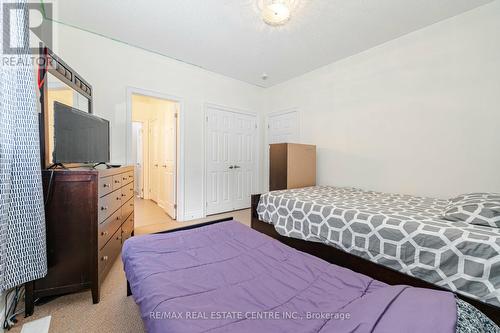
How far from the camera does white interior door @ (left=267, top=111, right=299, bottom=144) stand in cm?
398

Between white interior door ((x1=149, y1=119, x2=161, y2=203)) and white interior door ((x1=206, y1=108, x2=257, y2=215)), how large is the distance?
1509 mm

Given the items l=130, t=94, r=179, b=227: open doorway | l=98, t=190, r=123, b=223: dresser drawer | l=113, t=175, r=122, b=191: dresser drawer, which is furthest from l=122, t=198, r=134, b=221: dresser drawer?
l=130, t=94, r=179, b=227: open doorway

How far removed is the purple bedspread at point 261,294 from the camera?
59 centimetres

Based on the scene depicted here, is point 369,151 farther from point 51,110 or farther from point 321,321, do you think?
point 51,110

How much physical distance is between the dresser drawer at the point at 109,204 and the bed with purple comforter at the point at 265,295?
0.44 m

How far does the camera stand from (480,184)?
2.09 metres

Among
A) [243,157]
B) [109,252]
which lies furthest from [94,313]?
[243,157]

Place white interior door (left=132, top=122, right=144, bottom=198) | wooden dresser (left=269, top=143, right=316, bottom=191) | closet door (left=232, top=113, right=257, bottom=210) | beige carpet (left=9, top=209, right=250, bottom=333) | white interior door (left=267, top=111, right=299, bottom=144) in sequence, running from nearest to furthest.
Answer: beige carpet (left=9, top=209, right=250, bottom=333) → wooden dresser (left=269, top=143, right=316, bottom=191) → white interior door (left=267, top=111, right=299, bottom=144) → closet door (left=232, top=113, right=257, bottom=210) → white interior door (left=132, top=122, right=144, bottom=198)

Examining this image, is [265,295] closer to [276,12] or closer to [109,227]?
[109,227]

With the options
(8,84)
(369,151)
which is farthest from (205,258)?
(369,151)

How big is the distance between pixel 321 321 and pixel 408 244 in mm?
1110

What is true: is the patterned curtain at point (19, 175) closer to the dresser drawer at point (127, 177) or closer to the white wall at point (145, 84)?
the dresser drawer at point (127, 177)

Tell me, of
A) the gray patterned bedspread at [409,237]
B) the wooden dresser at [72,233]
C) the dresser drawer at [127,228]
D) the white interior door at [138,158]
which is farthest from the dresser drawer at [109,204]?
the white interior door at [138,158]

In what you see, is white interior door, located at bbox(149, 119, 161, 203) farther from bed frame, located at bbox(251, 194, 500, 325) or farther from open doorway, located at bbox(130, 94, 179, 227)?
bed frame, located at bbox(251, 194, 500, 325)
